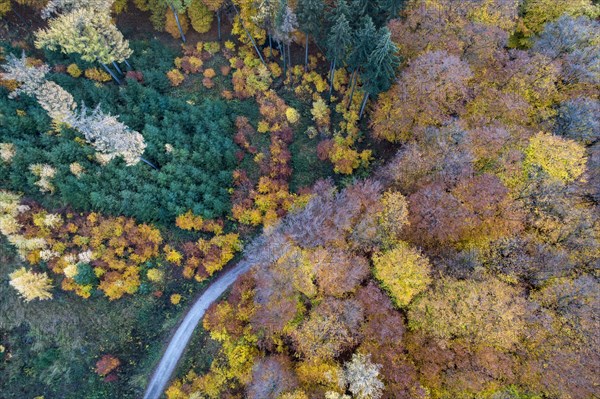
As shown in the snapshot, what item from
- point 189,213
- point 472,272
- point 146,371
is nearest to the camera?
point 472,272

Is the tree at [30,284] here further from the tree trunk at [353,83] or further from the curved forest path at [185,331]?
the tree trunk at [353,83]

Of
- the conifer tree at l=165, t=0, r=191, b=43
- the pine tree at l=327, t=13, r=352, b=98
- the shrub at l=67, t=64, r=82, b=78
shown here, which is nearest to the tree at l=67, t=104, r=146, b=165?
the shrub at l=67, t=64, r=82, b=78

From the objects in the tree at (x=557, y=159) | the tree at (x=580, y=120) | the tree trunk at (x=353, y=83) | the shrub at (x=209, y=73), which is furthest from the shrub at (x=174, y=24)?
the tree at (x=580, y=120)

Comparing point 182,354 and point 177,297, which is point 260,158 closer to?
point 177,297

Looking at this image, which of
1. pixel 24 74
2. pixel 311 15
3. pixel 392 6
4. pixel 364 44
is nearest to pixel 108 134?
pixel 24 74

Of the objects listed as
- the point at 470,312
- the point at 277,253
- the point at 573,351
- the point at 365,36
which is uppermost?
the point at 365,36

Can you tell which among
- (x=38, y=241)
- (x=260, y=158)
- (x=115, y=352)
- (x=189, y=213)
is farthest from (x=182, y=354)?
(x=260, y=158)

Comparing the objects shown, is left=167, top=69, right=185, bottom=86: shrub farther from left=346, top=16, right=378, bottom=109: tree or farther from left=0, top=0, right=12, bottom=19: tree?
left=346, top=16, right=378, bottom=109: tree
